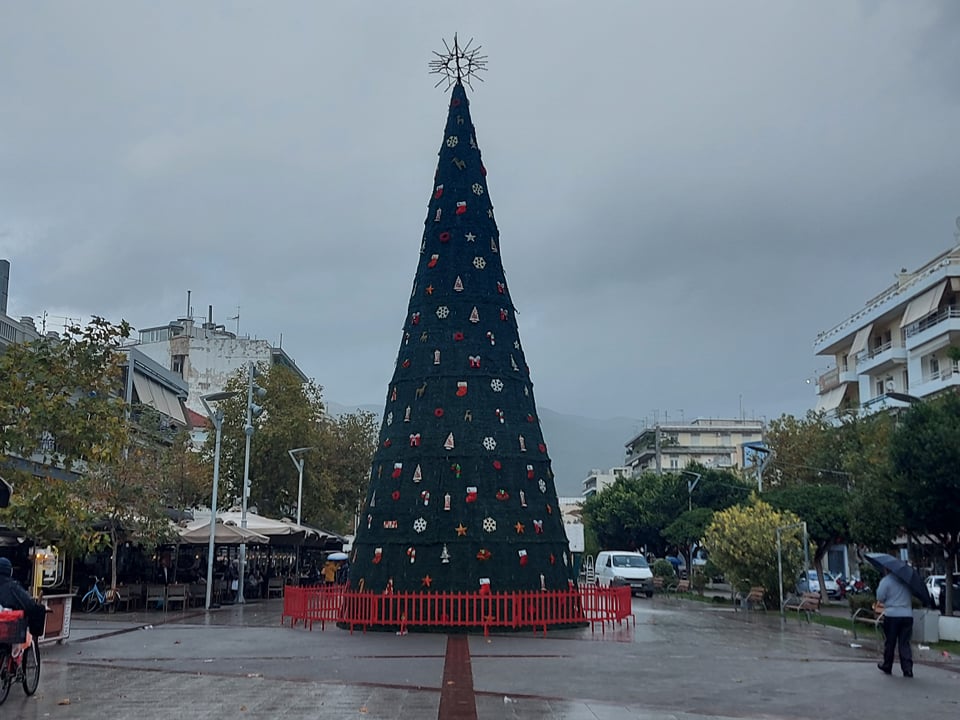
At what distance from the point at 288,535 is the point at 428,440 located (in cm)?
1200

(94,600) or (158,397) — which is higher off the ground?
(158,397)

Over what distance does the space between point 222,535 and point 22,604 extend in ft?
52.9

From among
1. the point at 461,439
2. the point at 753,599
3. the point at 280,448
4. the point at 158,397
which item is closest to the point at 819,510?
the point at 753,599

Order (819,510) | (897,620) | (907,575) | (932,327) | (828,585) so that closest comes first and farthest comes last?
(897,620)
(907,575)
(819,510)
(932,327)
(828,585)

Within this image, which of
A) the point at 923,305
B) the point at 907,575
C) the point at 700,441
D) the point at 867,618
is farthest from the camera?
the point at 700,441

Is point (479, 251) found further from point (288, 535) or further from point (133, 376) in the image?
point (133, 376)

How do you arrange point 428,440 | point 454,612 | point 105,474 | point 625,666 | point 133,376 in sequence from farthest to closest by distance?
point 133,376, point 105,474, point 428,440, point 454,612, point 625,666

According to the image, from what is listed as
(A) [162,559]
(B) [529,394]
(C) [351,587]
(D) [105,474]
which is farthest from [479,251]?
(A) [162,559]

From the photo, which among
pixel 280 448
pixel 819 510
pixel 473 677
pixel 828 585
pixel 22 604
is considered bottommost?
pixel 828 585

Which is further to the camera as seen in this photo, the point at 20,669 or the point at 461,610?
the point at 461,610

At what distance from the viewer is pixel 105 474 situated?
26625 millimetres

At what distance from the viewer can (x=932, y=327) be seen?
141 feet

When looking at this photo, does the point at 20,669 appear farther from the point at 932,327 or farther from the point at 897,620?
the point at 932,327

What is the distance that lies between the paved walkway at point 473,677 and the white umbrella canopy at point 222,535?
22.2 ft
